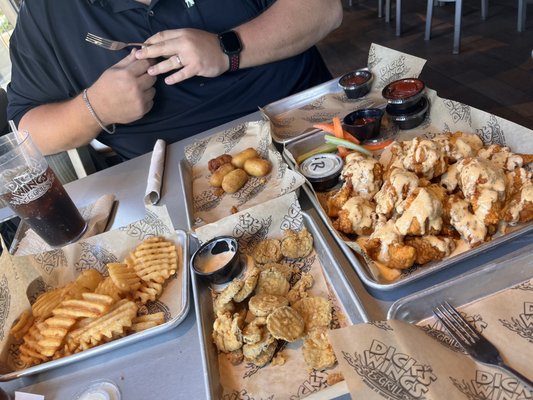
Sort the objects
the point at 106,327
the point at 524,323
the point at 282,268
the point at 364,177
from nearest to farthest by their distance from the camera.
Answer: the point at 524,323
the point at 106,327
the point at 282,268
the point at 364,177

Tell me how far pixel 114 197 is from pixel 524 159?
1.70 metres

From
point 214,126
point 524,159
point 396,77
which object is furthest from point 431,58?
point 524,159

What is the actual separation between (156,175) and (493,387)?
1.57 m

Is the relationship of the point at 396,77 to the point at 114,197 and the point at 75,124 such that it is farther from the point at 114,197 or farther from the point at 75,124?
the point at 75,124

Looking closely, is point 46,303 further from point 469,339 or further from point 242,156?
point 469,339

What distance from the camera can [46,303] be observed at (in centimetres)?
137

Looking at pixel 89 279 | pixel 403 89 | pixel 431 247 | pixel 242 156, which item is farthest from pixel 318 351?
pixel 403 89

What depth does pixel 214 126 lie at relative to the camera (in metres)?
2.39

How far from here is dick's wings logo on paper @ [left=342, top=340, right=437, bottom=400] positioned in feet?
2.83

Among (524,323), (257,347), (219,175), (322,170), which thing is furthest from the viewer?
(219,175)

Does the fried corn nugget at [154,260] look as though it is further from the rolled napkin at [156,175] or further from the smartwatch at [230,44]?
the smartwatch at [230,44]

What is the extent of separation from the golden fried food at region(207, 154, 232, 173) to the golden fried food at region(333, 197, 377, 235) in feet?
2.53

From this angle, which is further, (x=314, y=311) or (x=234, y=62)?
(x=234, y=62)

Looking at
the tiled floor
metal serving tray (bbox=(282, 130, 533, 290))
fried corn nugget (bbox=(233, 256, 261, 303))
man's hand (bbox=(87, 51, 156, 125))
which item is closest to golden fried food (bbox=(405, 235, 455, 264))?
metal serving tray (bbox=(282, 130, 533, 290))
